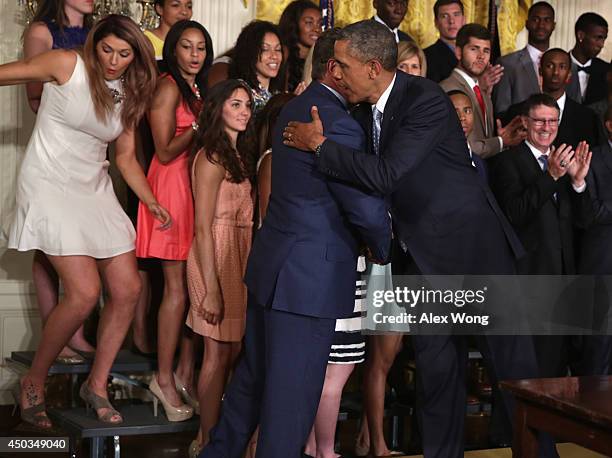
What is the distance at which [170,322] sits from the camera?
465 centimetres

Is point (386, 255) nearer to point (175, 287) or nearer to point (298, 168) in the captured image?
point (298, 168)

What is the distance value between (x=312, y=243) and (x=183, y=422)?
1484 millimetres

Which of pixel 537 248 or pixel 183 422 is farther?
pixel 537 248

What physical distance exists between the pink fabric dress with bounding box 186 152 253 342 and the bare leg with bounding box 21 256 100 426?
42 cm

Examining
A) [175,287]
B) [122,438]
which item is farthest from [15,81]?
[122,438]

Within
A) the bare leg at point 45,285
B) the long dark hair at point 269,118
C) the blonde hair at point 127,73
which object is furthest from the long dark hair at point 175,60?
the bare leg at point 45,285

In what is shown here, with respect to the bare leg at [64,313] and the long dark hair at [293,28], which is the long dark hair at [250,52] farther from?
the bare leg at [64,313]

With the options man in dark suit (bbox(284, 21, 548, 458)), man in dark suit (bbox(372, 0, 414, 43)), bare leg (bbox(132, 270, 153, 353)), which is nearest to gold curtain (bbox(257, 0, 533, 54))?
man in dark suit (bbox(372, 0, 414, 43))

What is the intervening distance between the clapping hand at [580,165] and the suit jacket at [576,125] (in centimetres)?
52

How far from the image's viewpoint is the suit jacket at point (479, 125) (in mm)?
5254

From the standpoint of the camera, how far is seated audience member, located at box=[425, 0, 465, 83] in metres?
5.90

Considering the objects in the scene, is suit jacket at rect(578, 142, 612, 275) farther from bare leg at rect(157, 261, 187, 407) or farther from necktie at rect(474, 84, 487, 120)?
bare leg at rect(157, 261, 187, 407)

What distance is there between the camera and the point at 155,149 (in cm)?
492

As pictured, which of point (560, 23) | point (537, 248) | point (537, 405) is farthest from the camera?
point (560, 23)
